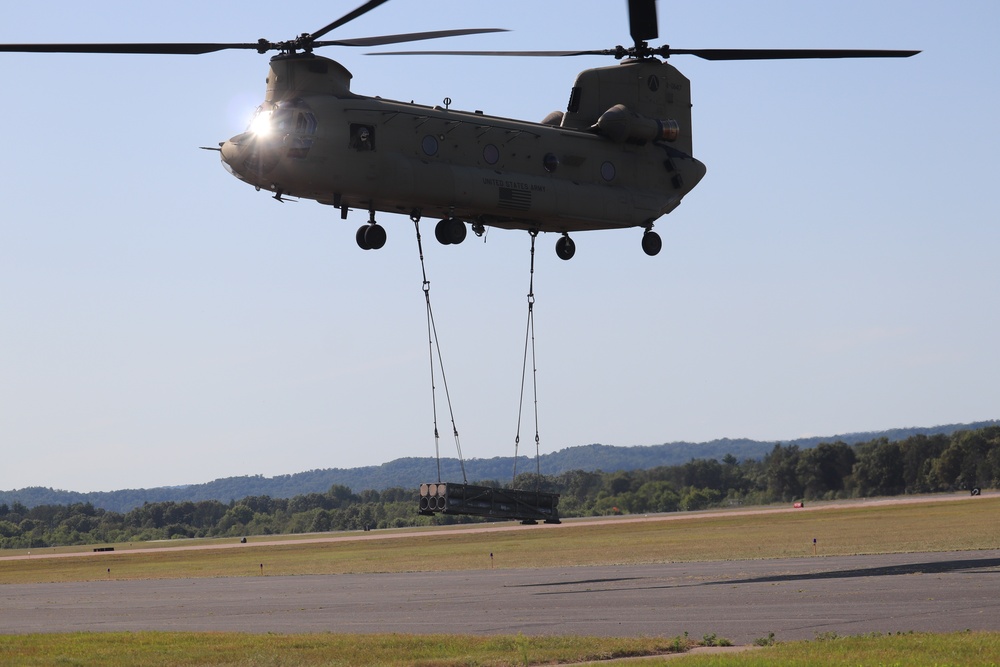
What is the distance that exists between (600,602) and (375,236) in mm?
11241

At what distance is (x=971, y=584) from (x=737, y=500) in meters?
139

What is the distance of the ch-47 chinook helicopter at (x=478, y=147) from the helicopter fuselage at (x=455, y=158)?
3cm

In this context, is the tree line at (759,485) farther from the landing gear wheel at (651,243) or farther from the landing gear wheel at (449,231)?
the landing gear wheel at (449,231)

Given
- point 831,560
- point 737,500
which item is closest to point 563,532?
point 831,560

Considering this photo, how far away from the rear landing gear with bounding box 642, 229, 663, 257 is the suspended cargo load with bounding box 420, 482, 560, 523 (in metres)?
7.80

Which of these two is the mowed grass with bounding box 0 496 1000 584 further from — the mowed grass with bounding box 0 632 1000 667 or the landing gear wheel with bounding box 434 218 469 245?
the mowed grass with bounding box 0 632 1000 667

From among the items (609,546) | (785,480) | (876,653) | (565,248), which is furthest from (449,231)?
(785,480)

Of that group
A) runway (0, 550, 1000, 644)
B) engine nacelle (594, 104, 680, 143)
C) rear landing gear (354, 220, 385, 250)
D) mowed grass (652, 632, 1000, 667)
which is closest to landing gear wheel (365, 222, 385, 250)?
rear landing gear (354, 220, 385, 250)

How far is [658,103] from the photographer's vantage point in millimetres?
39000

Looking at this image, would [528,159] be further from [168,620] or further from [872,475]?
[872,475]

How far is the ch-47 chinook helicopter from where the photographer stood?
3077 cm

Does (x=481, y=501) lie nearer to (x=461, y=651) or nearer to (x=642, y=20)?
(x=461, y=651)

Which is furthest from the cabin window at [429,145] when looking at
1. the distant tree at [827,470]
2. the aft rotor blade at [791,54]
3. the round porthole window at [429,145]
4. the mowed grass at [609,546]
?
the distant tree at [827,470]

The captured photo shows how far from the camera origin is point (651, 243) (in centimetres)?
3788
